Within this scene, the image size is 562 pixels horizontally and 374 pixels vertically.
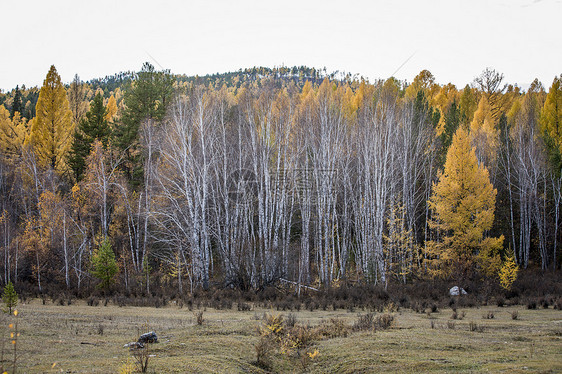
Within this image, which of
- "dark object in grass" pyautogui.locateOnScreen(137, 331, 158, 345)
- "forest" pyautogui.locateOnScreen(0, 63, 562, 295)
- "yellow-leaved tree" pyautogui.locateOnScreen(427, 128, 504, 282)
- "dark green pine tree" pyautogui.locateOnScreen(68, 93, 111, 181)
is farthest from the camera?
"dark green pine tree" pyautogui.locateOnScreen(68, 93, 111, 181)

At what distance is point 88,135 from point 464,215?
2542cm

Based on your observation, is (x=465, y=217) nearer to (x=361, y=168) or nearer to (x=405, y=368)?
(x=361, y=168)

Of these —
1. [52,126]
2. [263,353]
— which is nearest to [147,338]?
[263,353]

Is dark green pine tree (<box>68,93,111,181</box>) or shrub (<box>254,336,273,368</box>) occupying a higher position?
dark green pine tree (<box>68,93,111,181</box>)

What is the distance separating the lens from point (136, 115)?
102 feet

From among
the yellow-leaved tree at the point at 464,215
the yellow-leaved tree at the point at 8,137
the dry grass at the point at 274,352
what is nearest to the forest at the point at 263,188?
the yellow-leaved tree at the point at 464,215

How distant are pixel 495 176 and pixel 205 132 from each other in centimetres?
2077

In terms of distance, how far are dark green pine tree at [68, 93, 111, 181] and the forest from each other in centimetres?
10

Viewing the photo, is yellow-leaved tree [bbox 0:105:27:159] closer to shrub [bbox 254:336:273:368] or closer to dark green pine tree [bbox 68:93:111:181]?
dark green pine tree [bbox 68:93:111:181]

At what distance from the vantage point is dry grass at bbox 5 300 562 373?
7016 millimetres

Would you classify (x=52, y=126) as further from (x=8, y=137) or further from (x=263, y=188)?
(x=263, y=188)

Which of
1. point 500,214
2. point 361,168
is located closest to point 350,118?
point 361,168

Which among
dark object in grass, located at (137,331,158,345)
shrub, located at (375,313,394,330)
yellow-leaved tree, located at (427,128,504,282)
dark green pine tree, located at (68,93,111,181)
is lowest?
shrub, located at (375,313,394,330)

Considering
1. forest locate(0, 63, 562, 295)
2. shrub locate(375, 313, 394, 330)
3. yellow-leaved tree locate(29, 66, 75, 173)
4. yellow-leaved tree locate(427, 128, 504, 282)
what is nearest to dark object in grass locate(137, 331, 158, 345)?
shrub locate(375, 313, 394, 330)
